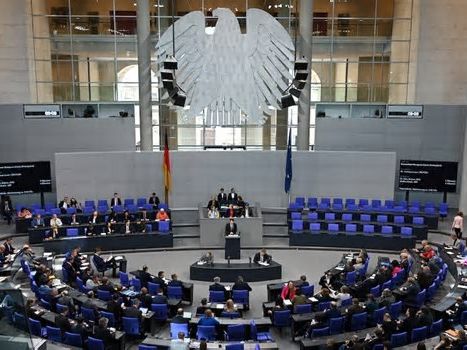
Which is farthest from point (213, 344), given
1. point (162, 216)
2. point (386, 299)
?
point (162, 216)

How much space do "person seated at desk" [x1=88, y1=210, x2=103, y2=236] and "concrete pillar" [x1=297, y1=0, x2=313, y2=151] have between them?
9196 mm

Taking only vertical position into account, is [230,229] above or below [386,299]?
above

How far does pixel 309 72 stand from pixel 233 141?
490 centimetres

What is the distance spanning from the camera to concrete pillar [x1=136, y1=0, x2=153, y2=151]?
22.1 metres

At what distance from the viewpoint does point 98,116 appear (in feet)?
79.9

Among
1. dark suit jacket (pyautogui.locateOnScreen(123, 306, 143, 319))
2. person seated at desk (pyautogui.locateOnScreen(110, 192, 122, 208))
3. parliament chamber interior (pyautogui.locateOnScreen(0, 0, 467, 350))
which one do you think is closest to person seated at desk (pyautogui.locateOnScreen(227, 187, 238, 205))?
parliament chamber interior (pyautogui.locateOnScreen(0, 0, 467, 350))

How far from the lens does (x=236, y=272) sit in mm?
15461

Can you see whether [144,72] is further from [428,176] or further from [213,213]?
[428,176]

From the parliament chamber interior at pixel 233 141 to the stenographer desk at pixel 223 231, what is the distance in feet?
0.17

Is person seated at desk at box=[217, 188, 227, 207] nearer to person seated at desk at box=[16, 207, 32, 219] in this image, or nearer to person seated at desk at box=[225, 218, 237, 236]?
person seated at desk at box=[225, 218, 237, 236]

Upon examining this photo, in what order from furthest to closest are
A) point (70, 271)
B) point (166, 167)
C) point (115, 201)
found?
point (115, 201) < point (166, 167) < point (70, 271)

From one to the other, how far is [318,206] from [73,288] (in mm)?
10510

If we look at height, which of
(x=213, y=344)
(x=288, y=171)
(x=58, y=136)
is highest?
(x=58, y=136)

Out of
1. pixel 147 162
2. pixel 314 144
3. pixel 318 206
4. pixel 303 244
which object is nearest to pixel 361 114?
pixel 314 144
